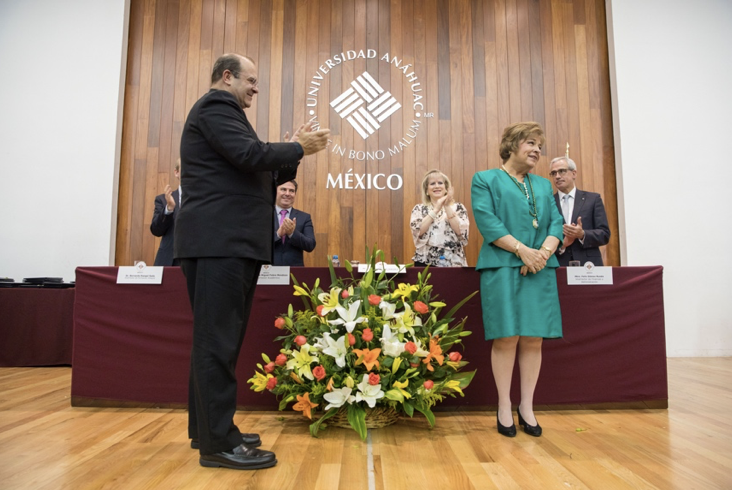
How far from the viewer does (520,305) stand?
2.12m

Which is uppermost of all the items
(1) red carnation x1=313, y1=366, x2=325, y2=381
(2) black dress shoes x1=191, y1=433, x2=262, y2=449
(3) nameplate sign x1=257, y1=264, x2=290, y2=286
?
(3) nameplate sign x1=257, y1=264, x2=290, y2=286

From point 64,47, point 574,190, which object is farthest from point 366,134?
point 64,47

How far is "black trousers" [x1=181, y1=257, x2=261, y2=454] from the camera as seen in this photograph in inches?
64.1

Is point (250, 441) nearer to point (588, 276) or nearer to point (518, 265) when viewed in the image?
point (518, 265)

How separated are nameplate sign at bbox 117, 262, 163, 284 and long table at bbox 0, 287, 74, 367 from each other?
181 centimetres

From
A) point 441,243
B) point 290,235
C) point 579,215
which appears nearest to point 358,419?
point 441,243

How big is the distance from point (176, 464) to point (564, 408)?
1.81 m

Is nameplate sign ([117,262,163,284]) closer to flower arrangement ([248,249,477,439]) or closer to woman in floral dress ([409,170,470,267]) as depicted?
flower arrangement ([248,249,477,439])

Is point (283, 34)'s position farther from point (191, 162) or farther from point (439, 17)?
point (191, 162)

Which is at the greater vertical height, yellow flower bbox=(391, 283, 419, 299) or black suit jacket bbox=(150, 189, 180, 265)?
black suit jacket bbox=(150, 189, 180, 265)

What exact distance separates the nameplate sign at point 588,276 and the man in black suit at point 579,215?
0.51 metres

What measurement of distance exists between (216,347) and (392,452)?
2.36 ft

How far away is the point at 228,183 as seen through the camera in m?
1.71

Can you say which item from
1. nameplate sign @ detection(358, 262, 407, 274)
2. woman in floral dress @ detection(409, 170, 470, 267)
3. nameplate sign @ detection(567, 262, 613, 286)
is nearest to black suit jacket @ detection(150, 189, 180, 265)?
nameplate sign @ detection(358, 262, 407, 274)
